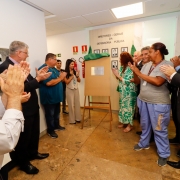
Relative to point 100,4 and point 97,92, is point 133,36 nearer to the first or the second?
point 100,4

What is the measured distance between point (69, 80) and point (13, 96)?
2.23 metres

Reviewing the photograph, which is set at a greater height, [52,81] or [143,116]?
[52,81]

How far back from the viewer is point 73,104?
118 inches

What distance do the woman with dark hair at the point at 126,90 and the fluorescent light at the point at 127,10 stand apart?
3.11ft

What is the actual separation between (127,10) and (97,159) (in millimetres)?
2866

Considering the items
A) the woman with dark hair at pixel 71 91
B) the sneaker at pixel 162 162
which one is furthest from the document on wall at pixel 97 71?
the sneaker at pixel 162 162

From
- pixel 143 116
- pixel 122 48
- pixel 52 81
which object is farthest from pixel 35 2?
pixel 143 116

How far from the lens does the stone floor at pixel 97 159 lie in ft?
5.12

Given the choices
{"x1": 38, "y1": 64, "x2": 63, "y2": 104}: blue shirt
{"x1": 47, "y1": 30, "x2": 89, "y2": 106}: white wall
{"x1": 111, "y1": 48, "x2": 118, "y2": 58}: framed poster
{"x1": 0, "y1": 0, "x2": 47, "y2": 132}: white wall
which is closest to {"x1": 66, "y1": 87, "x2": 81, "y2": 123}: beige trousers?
{"x1": 38, "y1": 64, "x2": 63, "y2": 104}: blue shirt

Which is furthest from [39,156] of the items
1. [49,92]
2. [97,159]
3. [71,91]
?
[71,91]

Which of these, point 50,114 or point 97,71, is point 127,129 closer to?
point 97,71

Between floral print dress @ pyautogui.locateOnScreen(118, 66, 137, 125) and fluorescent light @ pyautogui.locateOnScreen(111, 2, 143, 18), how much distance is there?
1.20 m

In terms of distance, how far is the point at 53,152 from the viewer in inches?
80.0

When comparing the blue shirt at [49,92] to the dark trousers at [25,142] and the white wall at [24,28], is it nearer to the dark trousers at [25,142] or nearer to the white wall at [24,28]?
the white wall at [24,28]
